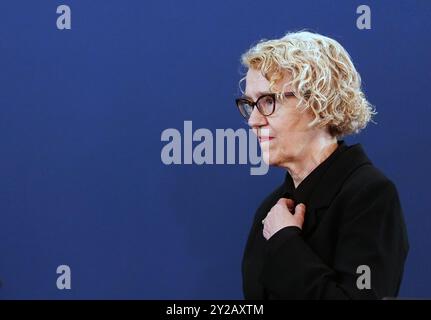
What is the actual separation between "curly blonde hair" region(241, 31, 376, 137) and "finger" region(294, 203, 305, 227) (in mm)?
172

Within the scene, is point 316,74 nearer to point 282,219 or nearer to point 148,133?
point 282,219

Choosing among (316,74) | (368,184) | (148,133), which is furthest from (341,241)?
(148,133)

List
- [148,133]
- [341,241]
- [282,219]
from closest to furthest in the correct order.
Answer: [341,241] → [282,219] → [148,133]

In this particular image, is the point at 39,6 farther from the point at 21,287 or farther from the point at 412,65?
the point at 412,65

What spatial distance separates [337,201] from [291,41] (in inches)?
13.9

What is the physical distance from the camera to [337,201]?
156 centimetres

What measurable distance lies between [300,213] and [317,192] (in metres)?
0.06

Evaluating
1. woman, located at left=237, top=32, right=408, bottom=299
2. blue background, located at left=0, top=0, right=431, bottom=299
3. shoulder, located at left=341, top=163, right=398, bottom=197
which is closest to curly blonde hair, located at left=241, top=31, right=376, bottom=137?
woman, located at left=237, top=32, right=408, bottom=299

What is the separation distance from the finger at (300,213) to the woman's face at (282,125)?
11cm

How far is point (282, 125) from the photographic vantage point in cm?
166

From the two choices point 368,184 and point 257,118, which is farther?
point 257,118

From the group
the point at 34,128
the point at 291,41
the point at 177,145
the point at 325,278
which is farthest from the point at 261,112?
the point at 34,128

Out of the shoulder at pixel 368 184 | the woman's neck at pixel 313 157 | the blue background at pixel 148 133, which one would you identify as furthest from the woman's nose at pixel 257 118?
the blue background at pixel 148 133

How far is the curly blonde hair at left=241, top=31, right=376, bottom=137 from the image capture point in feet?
5.32
